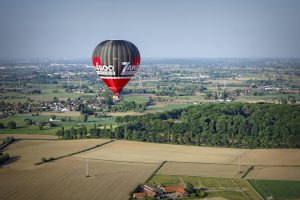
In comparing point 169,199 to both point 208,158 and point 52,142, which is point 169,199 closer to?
point 208,158

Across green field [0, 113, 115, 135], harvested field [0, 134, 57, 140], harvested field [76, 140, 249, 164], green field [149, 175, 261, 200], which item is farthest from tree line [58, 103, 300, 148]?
green field [149, 175, 261, 200]

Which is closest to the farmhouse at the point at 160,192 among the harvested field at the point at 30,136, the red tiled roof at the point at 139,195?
the red tiled roof at the point at 139,195

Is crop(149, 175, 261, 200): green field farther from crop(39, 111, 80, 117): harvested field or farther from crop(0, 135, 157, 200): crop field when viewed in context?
crop(39, 111, 80, 117): harvested field

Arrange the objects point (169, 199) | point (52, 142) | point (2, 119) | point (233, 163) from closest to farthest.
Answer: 1. point (169, 199)
2. point (233, 163)
3. point (52, 142)
4. point (2, 119)

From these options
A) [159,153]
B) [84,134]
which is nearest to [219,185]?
[159,153]

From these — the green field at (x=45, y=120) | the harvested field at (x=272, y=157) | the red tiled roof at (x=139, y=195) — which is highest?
the red tiled roof at (x=139, y=195)

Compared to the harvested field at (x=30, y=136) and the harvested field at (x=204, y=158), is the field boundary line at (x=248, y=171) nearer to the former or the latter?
the harvested field at (x=204, y=158)

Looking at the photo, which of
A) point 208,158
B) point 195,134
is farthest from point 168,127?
point 208,158
